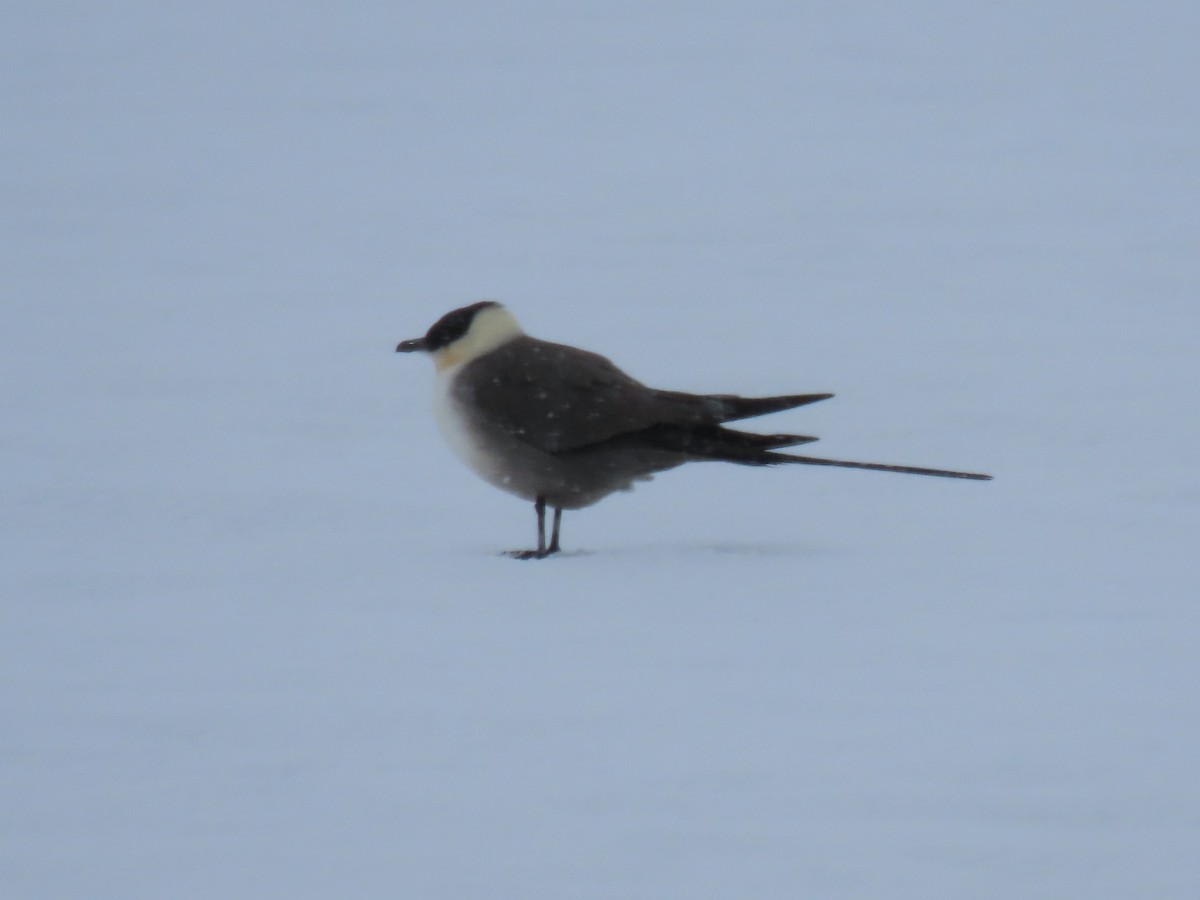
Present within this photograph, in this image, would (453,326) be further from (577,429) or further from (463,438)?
(577,429)

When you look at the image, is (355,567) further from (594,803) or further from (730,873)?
(730,873)

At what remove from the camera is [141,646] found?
3.93 metres

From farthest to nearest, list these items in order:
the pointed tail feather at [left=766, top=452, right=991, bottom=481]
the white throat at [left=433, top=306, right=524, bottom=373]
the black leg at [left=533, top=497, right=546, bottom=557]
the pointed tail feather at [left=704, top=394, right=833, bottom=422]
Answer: the white throat at [left=433, top=306, right=524, bottom=373] < the black leg at [left=533, top=497, right=546, bottom=557] < the pointed tail feather at [left=704, top=394, right=833, bottom=422] < the pointed tail feather at [left=766, top=452, right=991, bottom=481]

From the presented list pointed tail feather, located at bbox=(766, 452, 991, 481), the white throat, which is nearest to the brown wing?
the white throat

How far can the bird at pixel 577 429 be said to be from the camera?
484cm

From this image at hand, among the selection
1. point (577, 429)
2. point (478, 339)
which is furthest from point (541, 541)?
point (478, 339)

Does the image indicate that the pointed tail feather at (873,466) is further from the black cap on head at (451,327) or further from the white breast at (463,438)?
the black cap on head at (451,327)

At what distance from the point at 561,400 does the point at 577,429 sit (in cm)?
10

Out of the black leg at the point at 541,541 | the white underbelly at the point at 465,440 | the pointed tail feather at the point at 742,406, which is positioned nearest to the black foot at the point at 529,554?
the black leg at the point at 541,541

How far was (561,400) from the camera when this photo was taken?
4.89 meters

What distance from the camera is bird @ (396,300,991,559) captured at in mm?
4836

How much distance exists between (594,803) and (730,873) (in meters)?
0.33

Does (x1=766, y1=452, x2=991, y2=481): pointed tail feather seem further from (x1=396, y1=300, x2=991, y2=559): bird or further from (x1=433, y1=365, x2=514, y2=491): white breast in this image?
(x1=433, y1=365, x2=514, y2=491): white breast

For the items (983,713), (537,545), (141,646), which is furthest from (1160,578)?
(141,646)
